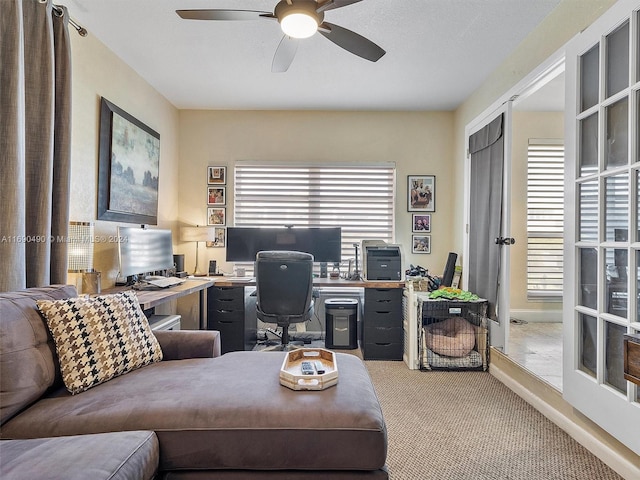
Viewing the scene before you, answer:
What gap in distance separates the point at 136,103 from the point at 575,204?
3.50 m

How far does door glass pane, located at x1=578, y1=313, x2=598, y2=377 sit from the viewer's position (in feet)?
6.00

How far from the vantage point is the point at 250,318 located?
3.75 metres

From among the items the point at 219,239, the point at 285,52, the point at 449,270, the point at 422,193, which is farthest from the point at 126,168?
the point at 449,270

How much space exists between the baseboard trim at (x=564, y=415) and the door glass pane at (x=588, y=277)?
2.11ft

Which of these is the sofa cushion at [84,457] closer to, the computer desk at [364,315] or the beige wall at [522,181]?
the computer desk at [364,315]

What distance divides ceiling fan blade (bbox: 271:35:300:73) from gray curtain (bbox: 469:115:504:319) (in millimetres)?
1808

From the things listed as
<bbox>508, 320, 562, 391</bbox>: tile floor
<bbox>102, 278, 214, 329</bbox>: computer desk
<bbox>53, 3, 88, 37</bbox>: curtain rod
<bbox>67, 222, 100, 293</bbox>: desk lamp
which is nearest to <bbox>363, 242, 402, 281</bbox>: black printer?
<bbox>508, 320, 562, 391</bbox>: tile floor

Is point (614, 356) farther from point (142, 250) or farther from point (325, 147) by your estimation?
point (325, 147)

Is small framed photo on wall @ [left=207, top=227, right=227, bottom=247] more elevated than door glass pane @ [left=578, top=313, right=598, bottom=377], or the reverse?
small framed photo on wall @ [left=207, top=227, right=227, bottom=247]

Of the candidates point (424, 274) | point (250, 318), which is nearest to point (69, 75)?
point (250, 318)

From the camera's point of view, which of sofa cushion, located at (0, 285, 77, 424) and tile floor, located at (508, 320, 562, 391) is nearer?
sofa cushion, located at (0, 285, 77, 424)

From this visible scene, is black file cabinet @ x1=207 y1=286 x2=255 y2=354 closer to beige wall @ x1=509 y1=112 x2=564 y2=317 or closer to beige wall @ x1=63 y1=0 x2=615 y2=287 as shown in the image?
beige wall @ x1=63 y1=0 x2=615 y2=287

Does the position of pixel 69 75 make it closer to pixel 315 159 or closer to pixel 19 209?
pixel 19 209

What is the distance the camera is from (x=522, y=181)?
4.22 meters
